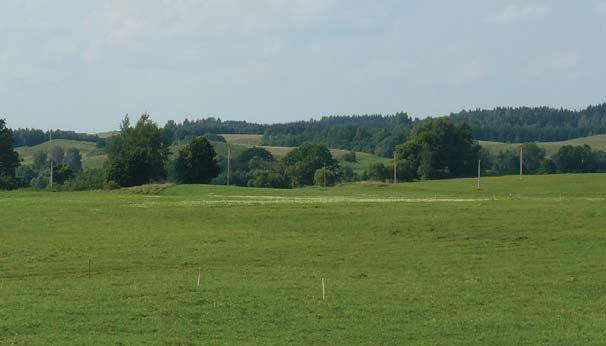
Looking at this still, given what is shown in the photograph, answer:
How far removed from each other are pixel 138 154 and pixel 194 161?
7739 millimetres

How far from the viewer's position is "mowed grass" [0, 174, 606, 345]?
25.5 metres

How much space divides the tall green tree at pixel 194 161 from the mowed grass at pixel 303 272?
4854 centimetres

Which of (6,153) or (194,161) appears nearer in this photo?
Result: (194,161)

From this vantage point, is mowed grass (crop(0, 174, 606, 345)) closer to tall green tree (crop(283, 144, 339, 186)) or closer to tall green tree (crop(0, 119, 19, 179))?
tall green tree (crop(0, 119, 19, 179))

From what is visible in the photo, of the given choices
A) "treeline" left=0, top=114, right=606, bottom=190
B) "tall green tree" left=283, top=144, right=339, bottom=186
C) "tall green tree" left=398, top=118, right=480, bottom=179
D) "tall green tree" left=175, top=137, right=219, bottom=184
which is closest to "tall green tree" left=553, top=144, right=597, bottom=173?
"treeline" left=0, top=114, right=606, bottom=190

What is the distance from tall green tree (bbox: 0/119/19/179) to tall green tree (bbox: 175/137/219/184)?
1172 inches

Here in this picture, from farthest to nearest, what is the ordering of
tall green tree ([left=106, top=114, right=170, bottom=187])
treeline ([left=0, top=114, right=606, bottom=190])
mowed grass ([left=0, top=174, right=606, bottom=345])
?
treeline ([left=0, top=114, right=606, bottom=190]) < tall green tree ([left=106, top=114, right=170, bottom=187]) < mowed grass ([left=0, top=174, right=606, bottom=345])

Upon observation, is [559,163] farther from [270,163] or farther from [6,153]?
[6,153]

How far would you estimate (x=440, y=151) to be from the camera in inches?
6152

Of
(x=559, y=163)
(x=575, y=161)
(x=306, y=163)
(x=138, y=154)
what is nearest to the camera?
(x=138, y=154)

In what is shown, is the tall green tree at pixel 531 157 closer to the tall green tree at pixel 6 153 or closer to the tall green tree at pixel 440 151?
the tall green tree at pixel 440 151

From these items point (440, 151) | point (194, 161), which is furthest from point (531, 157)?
point (194, 161)

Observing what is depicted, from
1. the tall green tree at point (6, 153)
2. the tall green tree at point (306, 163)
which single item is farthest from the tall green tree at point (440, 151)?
the tall green tree at point (6, 153)

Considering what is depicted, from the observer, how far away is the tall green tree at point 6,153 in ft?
459
